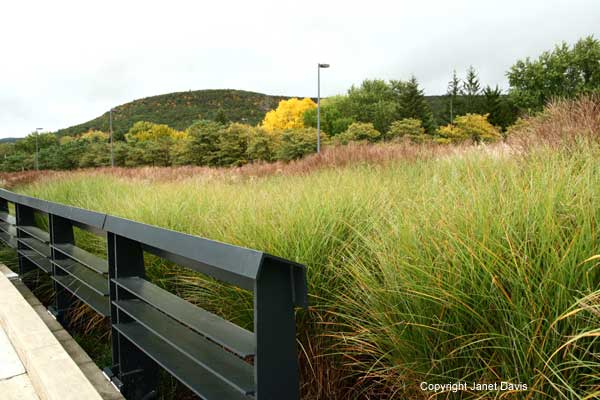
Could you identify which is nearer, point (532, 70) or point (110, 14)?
point (110, 14)

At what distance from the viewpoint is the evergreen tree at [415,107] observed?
55.4 metres

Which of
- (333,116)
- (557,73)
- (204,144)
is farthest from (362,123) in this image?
(557,73)

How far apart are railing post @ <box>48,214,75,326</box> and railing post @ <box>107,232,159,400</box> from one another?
1378mm

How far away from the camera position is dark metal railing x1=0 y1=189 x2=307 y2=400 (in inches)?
56.1

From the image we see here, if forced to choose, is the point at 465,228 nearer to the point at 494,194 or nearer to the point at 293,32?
the point at 494,194

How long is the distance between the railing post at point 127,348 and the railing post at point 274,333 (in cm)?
131

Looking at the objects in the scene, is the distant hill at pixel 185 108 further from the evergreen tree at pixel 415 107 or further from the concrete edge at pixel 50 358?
the concrete edge at pixel 50 358

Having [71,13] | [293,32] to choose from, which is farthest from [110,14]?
[293,32]

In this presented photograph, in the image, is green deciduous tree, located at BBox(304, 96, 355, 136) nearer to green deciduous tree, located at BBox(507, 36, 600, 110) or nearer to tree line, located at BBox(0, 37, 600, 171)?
tree line, located at BBox(0, 37, 600, 171)

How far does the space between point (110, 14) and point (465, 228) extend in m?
8.51

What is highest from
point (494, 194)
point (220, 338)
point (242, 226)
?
point (494, 194)

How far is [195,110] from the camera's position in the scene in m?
92.2

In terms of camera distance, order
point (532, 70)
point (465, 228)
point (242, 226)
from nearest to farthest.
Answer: point (465, 228) < point (242, 226) < point (532, 70)

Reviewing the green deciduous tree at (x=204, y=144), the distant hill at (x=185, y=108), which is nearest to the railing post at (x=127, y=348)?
the green deciduous tree at (x=204, y=144)
